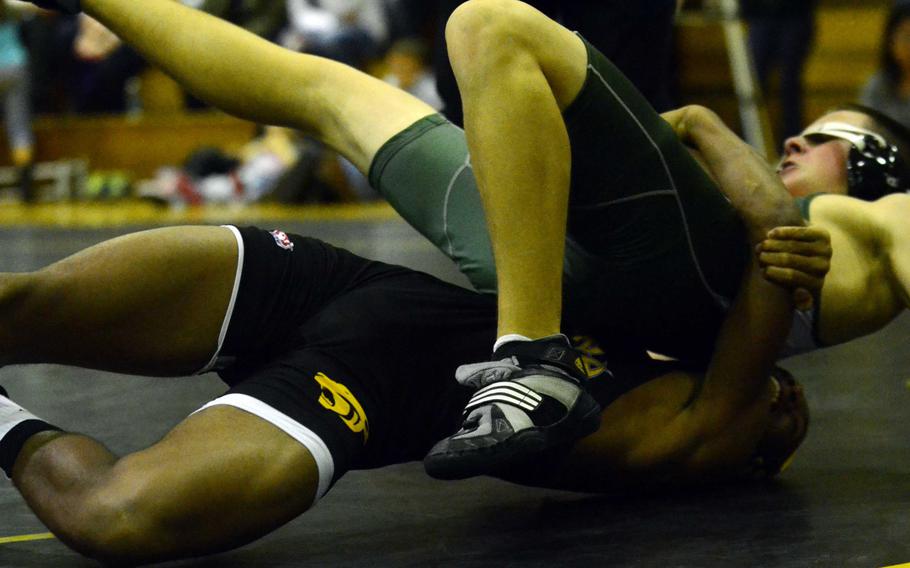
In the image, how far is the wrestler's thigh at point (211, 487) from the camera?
1638mm

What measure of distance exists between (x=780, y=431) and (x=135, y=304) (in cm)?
93

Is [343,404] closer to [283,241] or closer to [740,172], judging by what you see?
[283,241]

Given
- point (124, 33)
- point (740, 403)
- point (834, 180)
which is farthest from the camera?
point (834, 180)

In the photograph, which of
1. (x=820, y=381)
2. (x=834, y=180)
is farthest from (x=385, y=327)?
(x=820, y=381)

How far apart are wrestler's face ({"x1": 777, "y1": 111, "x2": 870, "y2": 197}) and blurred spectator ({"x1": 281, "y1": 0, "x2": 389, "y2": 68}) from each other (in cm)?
546

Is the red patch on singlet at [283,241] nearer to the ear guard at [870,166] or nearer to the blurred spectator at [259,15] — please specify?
the ear guard at [870,166]

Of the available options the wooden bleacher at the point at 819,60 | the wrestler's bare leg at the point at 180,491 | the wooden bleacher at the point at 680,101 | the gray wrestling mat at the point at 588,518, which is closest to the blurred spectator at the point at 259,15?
the wooden bleacher at the point at 680,101

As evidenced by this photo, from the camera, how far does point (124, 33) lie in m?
2.18

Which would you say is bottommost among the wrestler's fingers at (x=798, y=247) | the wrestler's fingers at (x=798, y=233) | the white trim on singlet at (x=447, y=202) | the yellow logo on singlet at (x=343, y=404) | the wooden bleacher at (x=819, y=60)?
the wooden bleacher at (x=819, y=60)

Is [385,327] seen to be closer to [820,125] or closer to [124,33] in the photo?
[124,33]

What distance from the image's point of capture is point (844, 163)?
241 centimetres

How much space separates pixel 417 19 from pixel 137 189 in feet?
6.06

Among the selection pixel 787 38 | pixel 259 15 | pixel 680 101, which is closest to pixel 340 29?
pixel 259 15

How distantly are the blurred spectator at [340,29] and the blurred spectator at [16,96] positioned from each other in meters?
1.42
